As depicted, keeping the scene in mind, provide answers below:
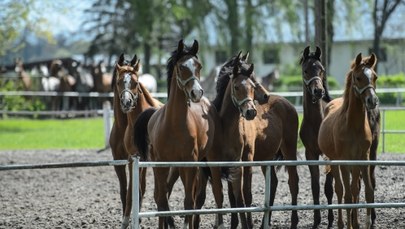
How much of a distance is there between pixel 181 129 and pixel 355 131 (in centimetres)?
203

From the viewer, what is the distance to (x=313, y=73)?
32.9ft

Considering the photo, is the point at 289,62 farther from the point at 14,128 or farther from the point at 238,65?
the point at 238,65

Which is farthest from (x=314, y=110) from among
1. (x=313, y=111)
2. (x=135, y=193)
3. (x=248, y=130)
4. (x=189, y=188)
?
(x=135, y=193)

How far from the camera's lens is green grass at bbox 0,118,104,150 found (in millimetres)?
22922

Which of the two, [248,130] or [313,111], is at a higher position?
[313,111]

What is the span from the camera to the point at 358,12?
36969mm

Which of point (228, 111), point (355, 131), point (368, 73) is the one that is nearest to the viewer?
point (368, 73)

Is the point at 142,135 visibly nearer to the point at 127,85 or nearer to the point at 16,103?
the point at 127,85

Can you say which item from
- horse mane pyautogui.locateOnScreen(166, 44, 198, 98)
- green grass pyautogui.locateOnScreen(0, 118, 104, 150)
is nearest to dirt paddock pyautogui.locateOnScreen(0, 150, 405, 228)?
horse mane pyautogui.locateOnScreen(166, 44, 198, 98)

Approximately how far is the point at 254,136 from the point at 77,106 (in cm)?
2376

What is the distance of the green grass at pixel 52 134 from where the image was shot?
22.9m

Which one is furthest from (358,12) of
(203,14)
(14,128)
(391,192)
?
(391,192)

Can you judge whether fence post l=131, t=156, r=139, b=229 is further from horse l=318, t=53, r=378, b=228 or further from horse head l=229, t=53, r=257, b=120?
horse l=318, t=53, r=378, b=228

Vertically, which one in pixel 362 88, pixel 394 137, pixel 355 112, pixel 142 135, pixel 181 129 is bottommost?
pixel 394 137
